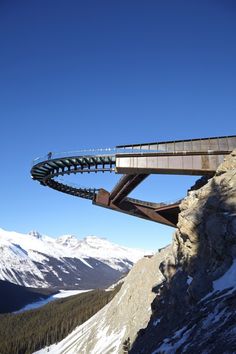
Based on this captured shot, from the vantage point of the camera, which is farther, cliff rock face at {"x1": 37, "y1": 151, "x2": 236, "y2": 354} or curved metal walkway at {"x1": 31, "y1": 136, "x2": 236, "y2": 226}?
curved metal walkway at {"x1": 31, "y1": 136, "x2": 236, "y2": 226}

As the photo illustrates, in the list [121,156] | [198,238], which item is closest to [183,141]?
[121,156]

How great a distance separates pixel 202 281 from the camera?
852 inches

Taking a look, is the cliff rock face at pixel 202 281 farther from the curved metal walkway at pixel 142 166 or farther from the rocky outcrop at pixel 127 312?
the rocky outcrop at pixel 127 312

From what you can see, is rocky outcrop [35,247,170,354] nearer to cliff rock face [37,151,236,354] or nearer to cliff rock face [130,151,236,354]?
cliff rock face [37,151,236,354]

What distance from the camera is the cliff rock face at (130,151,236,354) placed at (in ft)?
42.4

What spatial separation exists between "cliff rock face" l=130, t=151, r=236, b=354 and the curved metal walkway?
12.8ft

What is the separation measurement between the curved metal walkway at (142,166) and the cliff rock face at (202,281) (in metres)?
3.90

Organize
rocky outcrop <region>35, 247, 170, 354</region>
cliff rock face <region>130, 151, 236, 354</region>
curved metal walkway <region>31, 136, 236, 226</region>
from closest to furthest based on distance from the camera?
cliff rock face <region>130, 151, 236, 354</region>, curved metal walkway <region>31, 136, 236, 226</region>, rocky outcrop <region>35, 247, 170, 354</region>

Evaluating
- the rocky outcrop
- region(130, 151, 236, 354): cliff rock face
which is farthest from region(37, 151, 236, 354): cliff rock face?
the rocky outcrop

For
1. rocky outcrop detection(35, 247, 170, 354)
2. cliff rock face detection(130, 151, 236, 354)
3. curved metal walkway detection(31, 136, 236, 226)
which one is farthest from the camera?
rocky outcrop detection(35, 247, 170, 354)

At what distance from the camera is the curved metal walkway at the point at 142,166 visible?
33.7 meters

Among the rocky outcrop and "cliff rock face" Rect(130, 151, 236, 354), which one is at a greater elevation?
"cliff rock face" Rect(130, 151, 236, 354)

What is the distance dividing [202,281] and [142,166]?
16147mm

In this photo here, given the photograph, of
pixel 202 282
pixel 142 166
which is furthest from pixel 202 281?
pixel 142 166
